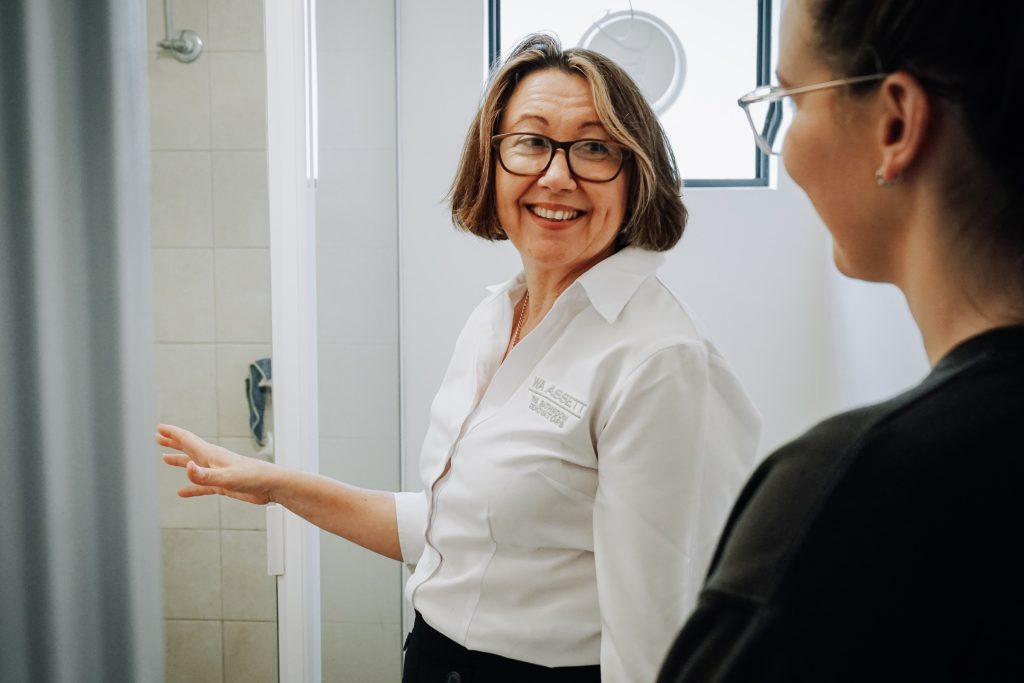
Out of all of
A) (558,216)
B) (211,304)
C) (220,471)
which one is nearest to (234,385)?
(211,304)

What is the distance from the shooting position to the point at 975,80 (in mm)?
362

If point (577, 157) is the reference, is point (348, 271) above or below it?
below

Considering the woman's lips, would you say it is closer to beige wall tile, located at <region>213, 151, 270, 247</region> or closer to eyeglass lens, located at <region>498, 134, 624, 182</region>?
eyeglass lens, located at <region>498, 134, 624, 182</region>

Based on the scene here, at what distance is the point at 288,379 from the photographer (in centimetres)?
153

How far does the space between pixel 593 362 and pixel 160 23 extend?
5.78 ft

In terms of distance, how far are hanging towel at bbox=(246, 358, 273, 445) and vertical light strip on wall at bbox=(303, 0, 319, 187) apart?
749mm

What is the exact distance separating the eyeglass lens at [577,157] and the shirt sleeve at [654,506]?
0.30 metres

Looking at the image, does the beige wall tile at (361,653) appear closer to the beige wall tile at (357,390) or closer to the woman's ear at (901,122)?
the beige wall tile at (357,390)

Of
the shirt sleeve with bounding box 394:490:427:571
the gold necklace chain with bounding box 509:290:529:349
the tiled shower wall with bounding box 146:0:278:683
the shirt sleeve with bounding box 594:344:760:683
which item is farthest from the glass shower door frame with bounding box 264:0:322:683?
the shirt sleeve with bounding box 594:344:760:683

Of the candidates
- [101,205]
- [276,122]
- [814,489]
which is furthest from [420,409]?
[814,489]

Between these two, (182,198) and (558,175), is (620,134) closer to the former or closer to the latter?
(558,175)

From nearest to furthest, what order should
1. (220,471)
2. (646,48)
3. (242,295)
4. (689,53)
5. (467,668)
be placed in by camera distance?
(467,668)
(220,471)
(242,295)
(646,48)
(689,53)

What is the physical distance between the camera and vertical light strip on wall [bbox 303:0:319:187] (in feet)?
4.97

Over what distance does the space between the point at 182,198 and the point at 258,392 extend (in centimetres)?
58
